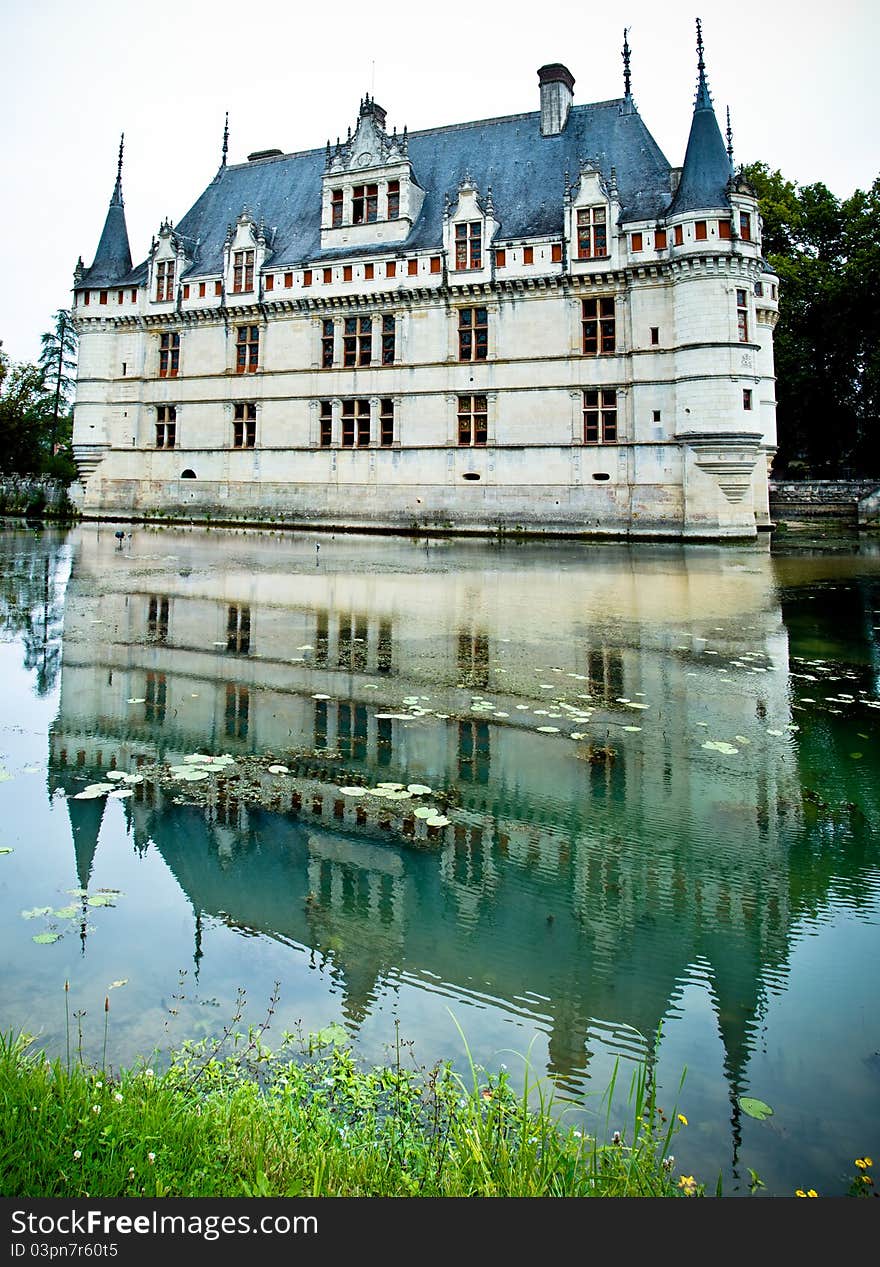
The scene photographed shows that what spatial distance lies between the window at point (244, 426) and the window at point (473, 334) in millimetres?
9733

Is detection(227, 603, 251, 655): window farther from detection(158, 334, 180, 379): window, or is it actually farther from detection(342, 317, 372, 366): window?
detection(158, 334, 180, 379): window

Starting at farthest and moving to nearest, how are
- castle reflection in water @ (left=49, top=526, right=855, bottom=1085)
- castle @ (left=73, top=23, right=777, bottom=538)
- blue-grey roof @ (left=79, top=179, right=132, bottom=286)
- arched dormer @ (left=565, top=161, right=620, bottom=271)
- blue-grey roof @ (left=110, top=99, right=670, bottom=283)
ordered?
blue-grey roof @ (left=79, top=179, right=132, bottom=286) < blue-grey roof @ (left=110, top=99, right=670, bottom=283) < arched dormer @ (left=565, top=161, right=620, bottom=271) < castle @ (left=73, top=23, right=777, bottom=538) < castle reflection in water @ (left=49, top=526, right=855, bottom=1085)

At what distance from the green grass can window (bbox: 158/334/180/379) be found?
130 ft

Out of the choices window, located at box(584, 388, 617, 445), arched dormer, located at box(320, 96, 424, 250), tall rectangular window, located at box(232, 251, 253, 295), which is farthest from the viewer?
tall rectangular window, located at box(232, 251, 253, 295)

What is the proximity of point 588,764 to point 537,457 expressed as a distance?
2716 centimetres

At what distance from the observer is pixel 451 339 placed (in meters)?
33.2

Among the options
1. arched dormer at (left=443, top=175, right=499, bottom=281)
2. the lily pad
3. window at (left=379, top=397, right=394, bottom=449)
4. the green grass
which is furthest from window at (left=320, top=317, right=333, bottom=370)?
the lily pad

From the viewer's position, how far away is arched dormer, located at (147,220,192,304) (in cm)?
3778

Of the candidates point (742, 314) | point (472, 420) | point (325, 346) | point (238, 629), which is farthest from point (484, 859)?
point (325, 346)

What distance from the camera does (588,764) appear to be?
5.92m

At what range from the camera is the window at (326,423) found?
35.6 meters

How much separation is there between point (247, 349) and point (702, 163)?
63.9 feet

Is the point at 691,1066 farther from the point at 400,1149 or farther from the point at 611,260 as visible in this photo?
the point at 611,260

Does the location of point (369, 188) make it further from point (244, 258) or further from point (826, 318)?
point (826, 318)
